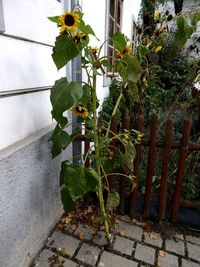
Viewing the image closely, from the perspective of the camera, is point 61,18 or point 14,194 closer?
point 61,18

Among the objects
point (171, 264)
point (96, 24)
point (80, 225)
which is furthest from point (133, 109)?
point (171, 264)

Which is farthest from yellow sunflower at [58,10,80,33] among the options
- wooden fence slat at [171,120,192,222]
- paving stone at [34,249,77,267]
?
paving stone at [34,249,77,267]

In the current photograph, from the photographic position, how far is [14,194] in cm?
146

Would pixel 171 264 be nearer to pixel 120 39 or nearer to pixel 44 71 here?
pixel 120 39

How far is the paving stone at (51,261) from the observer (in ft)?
5.77

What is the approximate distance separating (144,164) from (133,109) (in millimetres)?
1066

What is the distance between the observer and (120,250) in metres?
1.91

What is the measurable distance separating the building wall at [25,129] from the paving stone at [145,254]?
0.78 metres

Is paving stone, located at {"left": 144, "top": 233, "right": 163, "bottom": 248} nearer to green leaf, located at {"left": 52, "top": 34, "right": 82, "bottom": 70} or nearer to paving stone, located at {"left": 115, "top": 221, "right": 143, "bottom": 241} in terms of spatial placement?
paving stone, located at {"left": 115, "top": 221, "right": 143, "bottom": 241}

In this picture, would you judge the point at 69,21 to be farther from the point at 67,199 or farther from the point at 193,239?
the point at 193,239

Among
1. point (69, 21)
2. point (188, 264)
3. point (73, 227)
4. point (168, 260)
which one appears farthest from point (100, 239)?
point (69, 21)

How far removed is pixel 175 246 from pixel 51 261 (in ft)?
3.40

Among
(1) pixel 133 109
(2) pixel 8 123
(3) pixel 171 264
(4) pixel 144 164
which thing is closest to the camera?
(2) pixel 8 123

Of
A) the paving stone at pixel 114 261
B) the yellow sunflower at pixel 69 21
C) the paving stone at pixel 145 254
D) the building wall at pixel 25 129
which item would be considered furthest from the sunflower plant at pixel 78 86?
the paving stone at pixel 145 254
